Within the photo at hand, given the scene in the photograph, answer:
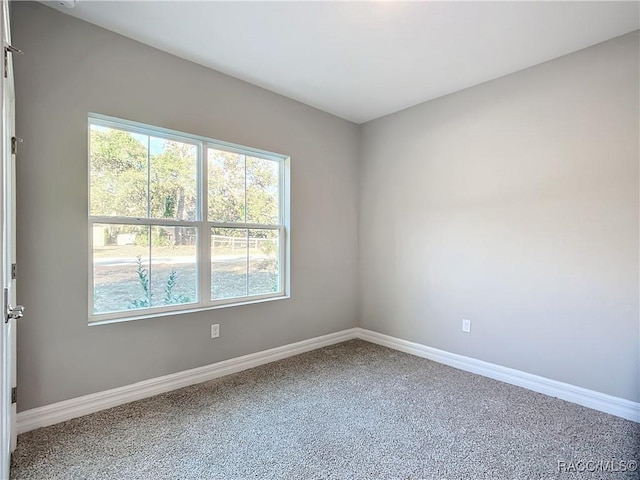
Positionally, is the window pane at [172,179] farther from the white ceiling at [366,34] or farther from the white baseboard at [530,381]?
the white baseboard at [530,381]

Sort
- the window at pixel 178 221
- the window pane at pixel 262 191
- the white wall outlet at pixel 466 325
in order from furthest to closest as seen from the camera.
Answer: the window pane at pixel 262 191 < the white wall outlet at pixel 466 325 < the window at pixel 178 221

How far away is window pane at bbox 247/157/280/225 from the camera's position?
3.27 meters

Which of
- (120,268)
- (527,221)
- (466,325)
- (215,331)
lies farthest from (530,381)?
(120,268)

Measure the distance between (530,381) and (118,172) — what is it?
3621 millimetres

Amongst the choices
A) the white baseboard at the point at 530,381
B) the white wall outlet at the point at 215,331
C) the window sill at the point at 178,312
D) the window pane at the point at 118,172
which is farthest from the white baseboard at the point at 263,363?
the window pane at the point at 118,172

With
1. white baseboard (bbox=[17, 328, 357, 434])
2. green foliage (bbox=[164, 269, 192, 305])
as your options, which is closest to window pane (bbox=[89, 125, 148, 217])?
green foliage (bbox=[164, 269, 192, 305])

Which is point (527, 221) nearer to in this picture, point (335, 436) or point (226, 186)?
point (335, 436)

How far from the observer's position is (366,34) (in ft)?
7.77

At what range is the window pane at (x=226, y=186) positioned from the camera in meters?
2.98

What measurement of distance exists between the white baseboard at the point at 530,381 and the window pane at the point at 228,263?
1.81 metres

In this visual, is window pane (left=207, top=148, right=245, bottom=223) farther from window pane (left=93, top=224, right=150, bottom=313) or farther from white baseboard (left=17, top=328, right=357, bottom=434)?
white baseboard (left=17, top=328, right=357, bottom=434)

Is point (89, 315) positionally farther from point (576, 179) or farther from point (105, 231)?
point (576, 179)

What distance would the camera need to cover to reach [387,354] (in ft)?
11.5

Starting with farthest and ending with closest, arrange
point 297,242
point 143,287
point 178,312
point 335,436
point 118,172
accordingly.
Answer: point 297,242
point 178,312
point 143,287
point 118,172
point 335,436
